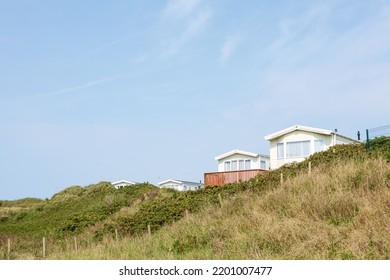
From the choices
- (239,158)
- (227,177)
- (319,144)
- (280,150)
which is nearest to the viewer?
(227,177)

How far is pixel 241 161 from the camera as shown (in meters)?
42.7

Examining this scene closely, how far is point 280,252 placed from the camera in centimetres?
939

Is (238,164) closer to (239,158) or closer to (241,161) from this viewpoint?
(241,161)

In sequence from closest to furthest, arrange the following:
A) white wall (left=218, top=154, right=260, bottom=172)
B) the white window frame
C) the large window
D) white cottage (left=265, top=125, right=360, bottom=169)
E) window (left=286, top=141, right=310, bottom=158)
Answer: white cottage (left=265, top=125, right=360, bottom=169)
window (left=286, top=141, right=310, bottom=158)
the white window frame
white wall (left=218, top=154, right=260, bottom=172)
the large window

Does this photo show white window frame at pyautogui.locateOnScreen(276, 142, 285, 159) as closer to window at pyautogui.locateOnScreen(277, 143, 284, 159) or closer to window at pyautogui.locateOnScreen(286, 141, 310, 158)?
window at pyautogui.locateOnScreen(277, 143, 284, 159)

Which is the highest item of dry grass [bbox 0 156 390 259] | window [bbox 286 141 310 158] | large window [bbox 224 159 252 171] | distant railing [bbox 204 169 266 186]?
window [bbox 286 141 310 158]

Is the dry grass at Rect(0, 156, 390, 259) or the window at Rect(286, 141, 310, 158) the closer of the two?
the dry grass at Rect(0, 156, 390, 259)

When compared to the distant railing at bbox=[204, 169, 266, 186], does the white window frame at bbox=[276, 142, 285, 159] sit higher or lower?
higher

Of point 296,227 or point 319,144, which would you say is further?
point 319,144

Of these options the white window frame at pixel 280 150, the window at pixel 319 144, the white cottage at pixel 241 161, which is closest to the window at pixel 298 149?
the white window frame at pixel 280 150

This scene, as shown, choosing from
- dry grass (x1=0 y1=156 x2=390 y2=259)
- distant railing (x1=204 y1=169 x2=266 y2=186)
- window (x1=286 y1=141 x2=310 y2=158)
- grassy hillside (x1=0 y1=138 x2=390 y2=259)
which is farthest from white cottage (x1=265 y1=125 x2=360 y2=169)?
dry grass (x1=0 y1=156 x2=390 y2=259)

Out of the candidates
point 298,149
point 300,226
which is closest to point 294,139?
point 298,149

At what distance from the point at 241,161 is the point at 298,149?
22.4ft

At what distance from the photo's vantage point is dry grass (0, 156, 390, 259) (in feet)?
29.5
